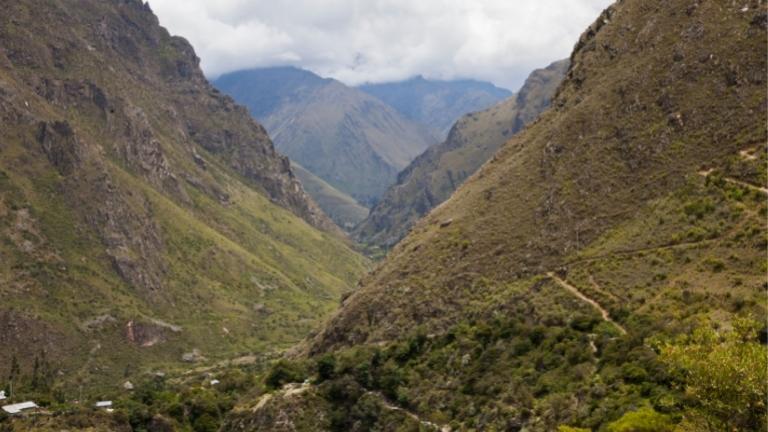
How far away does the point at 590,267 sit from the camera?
98.4 metres

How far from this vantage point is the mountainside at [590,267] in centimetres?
7631

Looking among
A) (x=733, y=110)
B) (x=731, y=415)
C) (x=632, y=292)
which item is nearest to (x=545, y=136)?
(x=733, y=110)

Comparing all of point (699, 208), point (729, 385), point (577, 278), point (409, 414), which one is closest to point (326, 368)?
point (409, 414)

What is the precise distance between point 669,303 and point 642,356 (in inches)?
486

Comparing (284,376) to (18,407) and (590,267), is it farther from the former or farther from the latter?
(590,267)

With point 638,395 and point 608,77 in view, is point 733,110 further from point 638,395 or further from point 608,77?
point 638,395

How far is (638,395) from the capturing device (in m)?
66.0

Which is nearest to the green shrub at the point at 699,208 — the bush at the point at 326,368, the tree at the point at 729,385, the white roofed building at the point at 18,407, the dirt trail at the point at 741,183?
the dirt trail at the point at 741,183

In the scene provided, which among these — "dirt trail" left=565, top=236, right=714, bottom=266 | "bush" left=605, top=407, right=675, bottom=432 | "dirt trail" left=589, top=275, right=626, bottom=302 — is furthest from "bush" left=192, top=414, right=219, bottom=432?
"bush" left=605, top=407, right=675, bottom=432

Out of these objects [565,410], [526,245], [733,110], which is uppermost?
[733,110]

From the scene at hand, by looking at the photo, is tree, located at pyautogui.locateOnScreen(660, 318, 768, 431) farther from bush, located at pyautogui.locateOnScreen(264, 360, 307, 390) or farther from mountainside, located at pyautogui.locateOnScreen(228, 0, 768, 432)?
bush, located at pyautogui.locateOnScreen(264, 360, 307, 390)

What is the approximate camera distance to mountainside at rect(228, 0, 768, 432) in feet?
250

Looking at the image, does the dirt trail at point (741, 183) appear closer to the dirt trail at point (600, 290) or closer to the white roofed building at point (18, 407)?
the dirt trail at point (600, 290)

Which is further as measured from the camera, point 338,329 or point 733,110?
point 338,329
